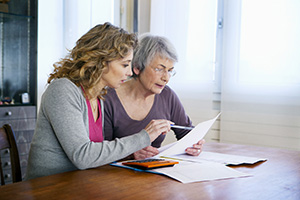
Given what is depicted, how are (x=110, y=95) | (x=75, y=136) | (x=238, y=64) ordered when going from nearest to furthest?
(x=75, y=136) < (x=110, y=95) < (x=238, y=64)

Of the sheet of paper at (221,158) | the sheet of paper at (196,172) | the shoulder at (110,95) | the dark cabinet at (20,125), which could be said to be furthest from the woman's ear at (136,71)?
the dark cabinet at (20,125)

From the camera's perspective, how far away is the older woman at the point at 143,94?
2.01 metres

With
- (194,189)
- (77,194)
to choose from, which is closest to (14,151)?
(77,194)

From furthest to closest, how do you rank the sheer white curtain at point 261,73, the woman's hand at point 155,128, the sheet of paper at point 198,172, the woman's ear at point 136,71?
the sheer white curtain at point 261,73 < the woman's ear at point 136,71 < the woman's hand at point 155,128 < the sheet of paper at point 198,172

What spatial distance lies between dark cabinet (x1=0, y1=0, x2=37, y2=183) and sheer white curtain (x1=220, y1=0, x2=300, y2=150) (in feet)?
5.29

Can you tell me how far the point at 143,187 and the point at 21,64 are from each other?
253 cm

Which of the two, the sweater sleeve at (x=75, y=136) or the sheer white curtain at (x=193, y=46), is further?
the sheer white curtain at (x=193, y=46)

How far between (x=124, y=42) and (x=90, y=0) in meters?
2.38

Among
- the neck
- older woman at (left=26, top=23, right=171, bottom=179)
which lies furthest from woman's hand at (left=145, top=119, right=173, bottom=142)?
the neck

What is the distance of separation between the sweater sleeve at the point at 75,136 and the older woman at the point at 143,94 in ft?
1.71

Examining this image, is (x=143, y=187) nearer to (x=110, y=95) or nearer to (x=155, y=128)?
(x=155, y=128)

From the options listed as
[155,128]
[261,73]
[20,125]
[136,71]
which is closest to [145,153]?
[155,128]

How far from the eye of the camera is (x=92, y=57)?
1.58 m

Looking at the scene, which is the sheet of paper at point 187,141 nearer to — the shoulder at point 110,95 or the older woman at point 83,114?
the older woman at point 83,114
